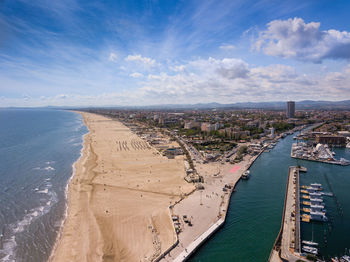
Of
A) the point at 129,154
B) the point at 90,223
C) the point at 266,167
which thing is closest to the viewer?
the point at 90,223

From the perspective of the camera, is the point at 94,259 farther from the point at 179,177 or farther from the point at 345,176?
the point at 345,176

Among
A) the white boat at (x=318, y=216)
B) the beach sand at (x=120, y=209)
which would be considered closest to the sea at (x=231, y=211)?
the white boat at (x=318, y=216)

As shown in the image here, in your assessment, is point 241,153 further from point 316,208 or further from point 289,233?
point 289,233

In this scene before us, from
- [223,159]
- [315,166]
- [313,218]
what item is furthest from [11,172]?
[315,166]

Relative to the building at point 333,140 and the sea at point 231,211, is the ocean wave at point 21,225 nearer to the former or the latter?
the sea at point 231,211

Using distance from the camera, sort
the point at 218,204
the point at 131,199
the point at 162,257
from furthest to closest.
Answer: the point at 131,199
the point at 218,204
the point at 162,257

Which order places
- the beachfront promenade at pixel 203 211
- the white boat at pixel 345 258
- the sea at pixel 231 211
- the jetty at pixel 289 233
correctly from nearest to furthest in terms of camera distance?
the white boat at pixel 345 258, the jetty at pixel 289 233, the beachfront promenade at pixel 203 211, the sea at pixel 231 211
